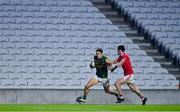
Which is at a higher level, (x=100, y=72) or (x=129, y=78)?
(x=100, y=72)

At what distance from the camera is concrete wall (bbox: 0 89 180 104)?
808 inches

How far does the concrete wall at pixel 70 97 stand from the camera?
20516 mm

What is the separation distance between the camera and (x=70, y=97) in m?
20.8

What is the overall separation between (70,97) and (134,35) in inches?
189

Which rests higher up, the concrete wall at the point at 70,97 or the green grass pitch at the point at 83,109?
the green grass pitch at the point at 83,109

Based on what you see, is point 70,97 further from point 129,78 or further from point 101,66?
point 129,78

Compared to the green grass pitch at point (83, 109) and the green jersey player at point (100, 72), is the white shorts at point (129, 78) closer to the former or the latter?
the green jersey player at point (100, 72)

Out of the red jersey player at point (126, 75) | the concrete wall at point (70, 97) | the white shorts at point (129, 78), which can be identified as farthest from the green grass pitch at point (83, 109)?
the concrete wall at point (70, 97)

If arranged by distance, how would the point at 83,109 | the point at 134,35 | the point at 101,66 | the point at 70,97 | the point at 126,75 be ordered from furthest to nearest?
the point at 134,35 → the point at 70,97 → the point at 126,75 → the point at 101,66 → the point at 83,109

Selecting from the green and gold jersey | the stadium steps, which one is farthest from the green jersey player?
the stadium steps

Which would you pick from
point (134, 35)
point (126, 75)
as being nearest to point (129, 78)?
point (126, 75)

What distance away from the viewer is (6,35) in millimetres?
22781

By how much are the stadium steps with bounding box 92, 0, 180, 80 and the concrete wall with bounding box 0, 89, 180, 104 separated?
1653 mm

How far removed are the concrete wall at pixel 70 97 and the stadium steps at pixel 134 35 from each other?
1.65m
